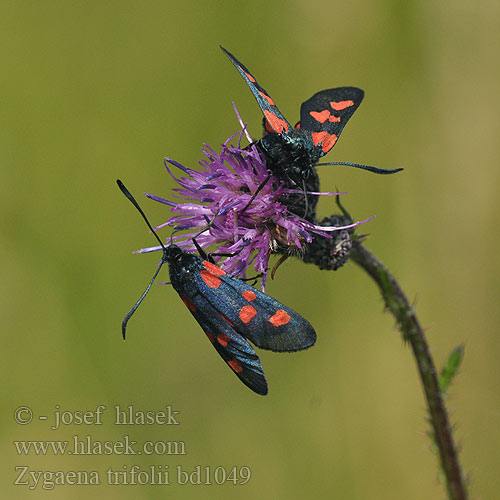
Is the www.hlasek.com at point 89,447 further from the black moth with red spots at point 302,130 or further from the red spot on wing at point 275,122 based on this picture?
the red spot on wing at point 275,122

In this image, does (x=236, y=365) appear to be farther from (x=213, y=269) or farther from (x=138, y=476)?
(x=138, y=476)

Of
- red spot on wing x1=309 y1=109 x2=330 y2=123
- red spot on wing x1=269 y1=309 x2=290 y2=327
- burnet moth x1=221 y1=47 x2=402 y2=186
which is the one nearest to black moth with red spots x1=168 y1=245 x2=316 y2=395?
red spot on wing x1=269 y1=309 x2=290 y2=327

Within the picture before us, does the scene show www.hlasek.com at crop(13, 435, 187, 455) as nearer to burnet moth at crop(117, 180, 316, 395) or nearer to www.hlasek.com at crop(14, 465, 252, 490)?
www.hlasek.com at crop(14, 465, 252, 490)

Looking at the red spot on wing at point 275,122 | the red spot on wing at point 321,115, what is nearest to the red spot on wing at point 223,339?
the red spot on wing at point 275,122

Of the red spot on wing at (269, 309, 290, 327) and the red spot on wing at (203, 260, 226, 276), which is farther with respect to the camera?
the red spot on wing at (203, 260, 226, 276)

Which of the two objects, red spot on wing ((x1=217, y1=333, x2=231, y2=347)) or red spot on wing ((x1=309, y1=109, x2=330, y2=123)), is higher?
red spot on wing ((x1=309, y1=109, x2=330, y2=123))

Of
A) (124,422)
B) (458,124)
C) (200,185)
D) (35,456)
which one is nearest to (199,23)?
(458,124)

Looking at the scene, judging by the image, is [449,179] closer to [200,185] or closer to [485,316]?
[485,316]
